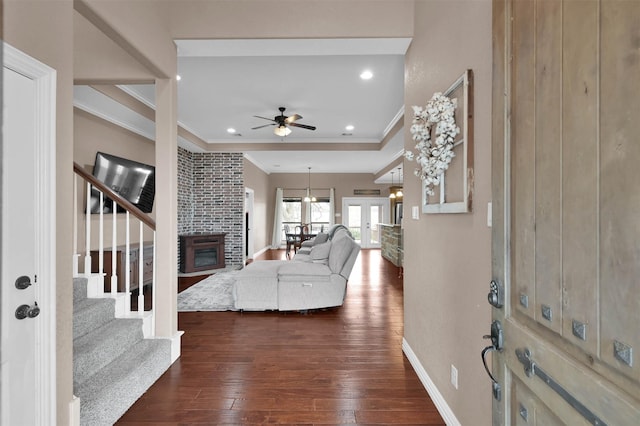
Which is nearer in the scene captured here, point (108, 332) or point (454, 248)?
point (454, 248)

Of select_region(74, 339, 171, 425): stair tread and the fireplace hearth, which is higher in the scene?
Result: the fireplace hearth

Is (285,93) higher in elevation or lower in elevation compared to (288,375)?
higher

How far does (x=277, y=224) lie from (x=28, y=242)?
31.6 feet

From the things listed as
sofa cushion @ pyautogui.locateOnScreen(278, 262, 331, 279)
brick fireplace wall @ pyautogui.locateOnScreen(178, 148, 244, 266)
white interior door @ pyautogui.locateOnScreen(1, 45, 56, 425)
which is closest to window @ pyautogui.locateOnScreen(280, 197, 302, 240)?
brick fireplace wall @ pyautogui.locateOnScreen(178, 148, 244, 266)

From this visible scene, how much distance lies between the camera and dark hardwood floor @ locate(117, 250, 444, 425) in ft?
6.83

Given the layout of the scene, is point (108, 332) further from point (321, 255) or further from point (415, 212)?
point (415, 212)

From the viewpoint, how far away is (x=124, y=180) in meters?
4.58

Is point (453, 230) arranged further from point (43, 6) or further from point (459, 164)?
point (43, 6)

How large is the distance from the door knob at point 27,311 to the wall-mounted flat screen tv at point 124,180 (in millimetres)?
3028

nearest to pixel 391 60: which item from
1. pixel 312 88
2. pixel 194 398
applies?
pixel 312 88

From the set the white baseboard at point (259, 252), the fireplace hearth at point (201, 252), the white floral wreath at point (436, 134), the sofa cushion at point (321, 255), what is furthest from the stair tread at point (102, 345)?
the white baseboard at point (259, 252)

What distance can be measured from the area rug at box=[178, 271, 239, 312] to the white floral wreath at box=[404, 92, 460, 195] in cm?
290

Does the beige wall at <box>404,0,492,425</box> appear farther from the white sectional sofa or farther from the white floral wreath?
the white sectional sofa

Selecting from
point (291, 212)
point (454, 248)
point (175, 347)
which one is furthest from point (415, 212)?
point (291, 212)
